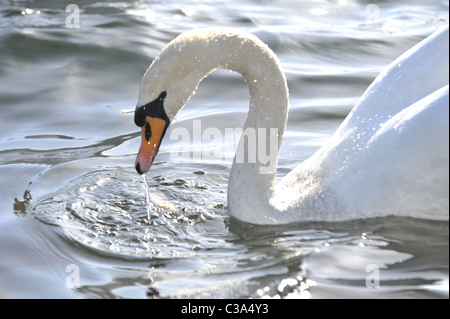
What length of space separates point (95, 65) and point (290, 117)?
2.81 meters

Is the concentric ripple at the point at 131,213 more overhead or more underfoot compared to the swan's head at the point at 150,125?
more underfoot

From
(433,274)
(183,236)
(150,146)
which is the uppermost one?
(150,146)

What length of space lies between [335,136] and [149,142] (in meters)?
1.34

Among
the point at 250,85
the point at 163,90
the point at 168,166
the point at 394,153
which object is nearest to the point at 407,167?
the point at 394,153

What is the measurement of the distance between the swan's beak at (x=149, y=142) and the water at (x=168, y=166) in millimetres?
437

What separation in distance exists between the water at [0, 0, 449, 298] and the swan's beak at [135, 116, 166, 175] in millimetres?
437

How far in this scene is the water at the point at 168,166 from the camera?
16.0 ft

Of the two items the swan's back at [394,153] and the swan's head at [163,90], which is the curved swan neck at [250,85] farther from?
the swan's back at [394,153]

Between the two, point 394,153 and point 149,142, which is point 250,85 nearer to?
point 149,142

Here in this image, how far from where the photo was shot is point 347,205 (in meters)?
5.53

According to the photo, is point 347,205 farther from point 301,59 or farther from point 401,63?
point 301,59

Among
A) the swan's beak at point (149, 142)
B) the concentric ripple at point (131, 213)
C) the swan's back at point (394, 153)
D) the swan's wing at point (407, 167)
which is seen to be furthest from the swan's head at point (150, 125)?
the swan's wing at point (407, 167)

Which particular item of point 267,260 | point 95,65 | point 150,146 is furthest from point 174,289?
point 95,65

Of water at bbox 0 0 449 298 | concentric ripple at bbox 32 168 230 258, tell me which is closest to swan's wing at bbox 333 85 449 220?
water at bbox 0 0 449 298
